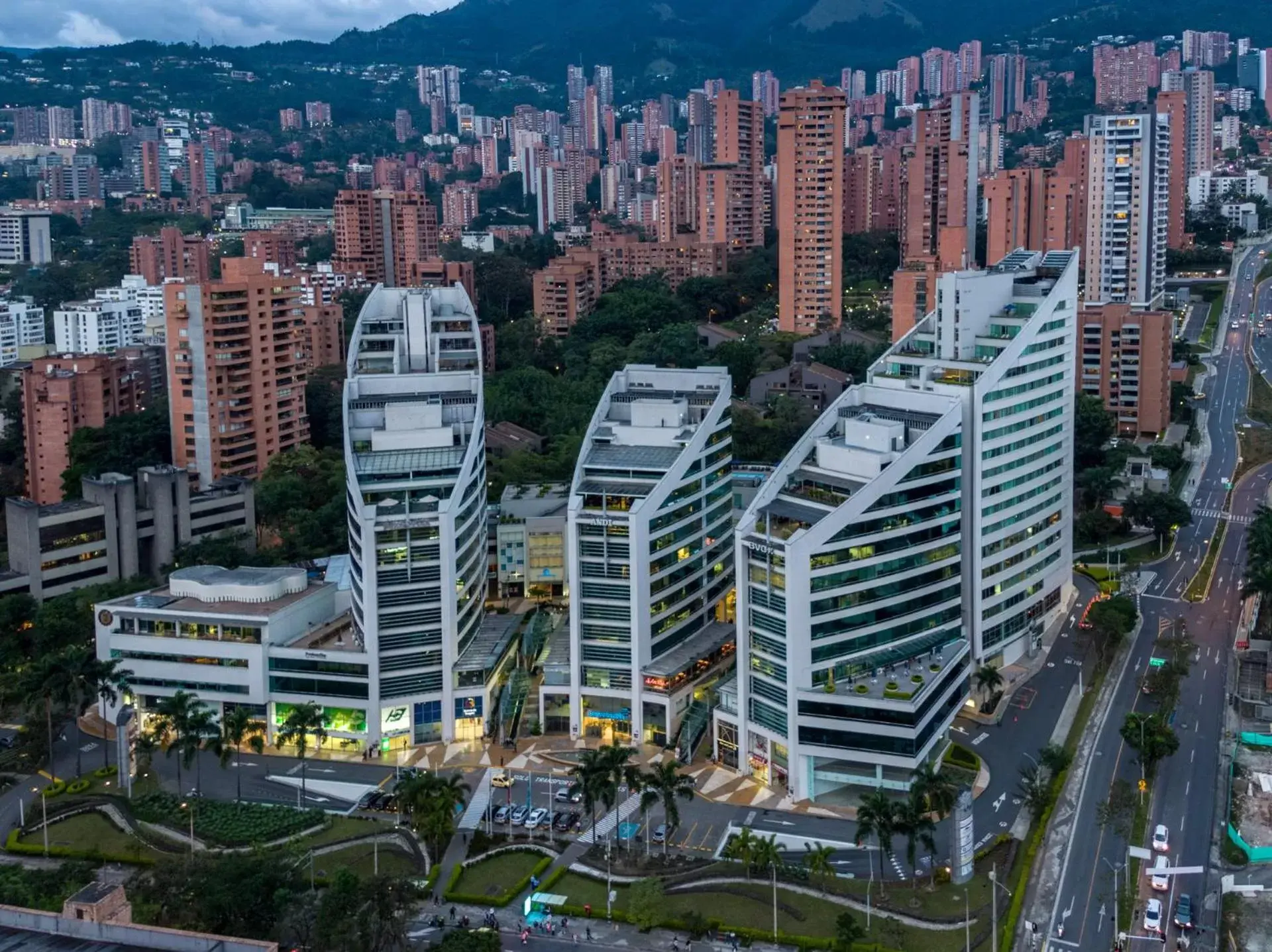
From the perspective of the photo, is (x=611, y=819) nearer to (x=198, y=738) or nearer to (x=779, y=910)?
(x=779, y=910)

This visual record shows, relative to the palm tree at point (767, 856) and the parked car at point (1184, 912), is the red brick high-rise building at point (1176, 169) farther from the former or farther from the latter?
the palm tree at point (767, 856)

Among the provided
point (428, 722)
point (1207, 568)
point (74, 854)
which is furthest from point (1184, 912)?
point (1207, 568)

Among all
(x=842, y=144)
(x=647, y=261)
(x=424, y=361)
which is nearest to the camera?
(x=424, y=361)

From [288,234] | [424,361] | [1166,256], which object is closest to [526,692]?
[424,361]

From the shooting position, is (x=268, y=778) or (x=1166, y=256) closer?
(x=268, y=778)

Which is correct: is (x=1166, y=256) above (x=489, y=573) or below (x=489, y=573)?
above

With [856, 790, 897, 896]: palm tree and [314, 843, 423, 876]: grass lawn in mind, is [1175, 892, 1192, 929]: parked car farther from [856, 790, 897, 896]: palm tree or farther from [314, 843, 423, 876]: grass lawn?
[314, 843, 423, 876]: grass lawn

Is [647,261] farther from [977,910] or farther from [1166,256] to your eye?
[977,910]
